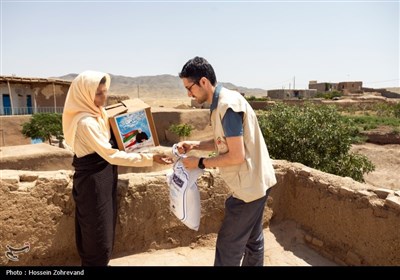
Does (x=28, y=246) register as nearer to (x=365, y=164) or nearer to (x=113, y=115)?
(x=113, y=115)

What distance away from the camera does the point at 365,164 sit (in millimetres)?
7160

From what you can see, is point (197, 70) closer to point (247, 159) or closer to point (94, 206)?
point (247, 159)

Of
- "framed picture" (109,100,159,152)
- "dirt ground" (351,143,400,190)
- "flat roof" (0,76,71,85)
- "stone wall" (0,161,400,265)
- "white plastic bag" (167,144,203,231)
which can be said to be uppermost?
"flat roof" (0,76,71,85)

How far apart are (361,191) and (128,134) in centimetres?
222

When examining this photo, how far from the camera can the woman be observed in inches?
101

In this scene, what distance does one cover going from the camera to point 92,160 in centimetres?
261

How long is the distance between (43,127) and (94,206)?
1522cm

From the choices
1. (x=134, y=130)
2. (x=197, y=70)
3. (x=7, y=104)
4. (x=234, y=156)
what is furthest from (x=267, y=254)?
(x=7, y=104)

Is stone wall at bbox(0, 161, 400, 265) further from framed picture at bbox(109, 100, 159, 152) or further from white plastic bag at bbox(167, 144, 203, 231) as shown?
white plastic bag at bbox(167, 144, 203, 231)

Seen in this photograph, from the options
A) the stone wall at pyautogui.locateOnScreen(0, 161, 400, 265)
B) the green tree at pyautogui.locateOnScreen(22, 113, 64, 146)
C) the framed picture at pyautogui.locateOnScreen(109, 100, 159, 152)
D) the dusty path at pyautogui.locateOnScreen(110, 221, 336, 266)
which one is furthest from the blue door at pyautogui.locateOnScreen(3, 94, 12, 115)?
the framed picture at pyautogui.locateOnScreen(109, 100, 159, 152)

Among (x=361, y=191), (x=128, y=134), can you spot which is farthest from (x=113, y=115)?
(x=361, y=191)

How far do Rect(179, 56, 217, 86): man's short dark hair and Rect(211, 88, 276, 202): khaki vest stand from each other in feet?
0.51

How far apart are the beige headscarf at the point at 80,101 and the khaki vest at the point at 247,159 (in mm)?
927

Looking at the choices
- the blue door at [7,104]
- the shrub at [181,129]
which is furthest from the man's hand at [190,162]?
the blue door at [7,104]
